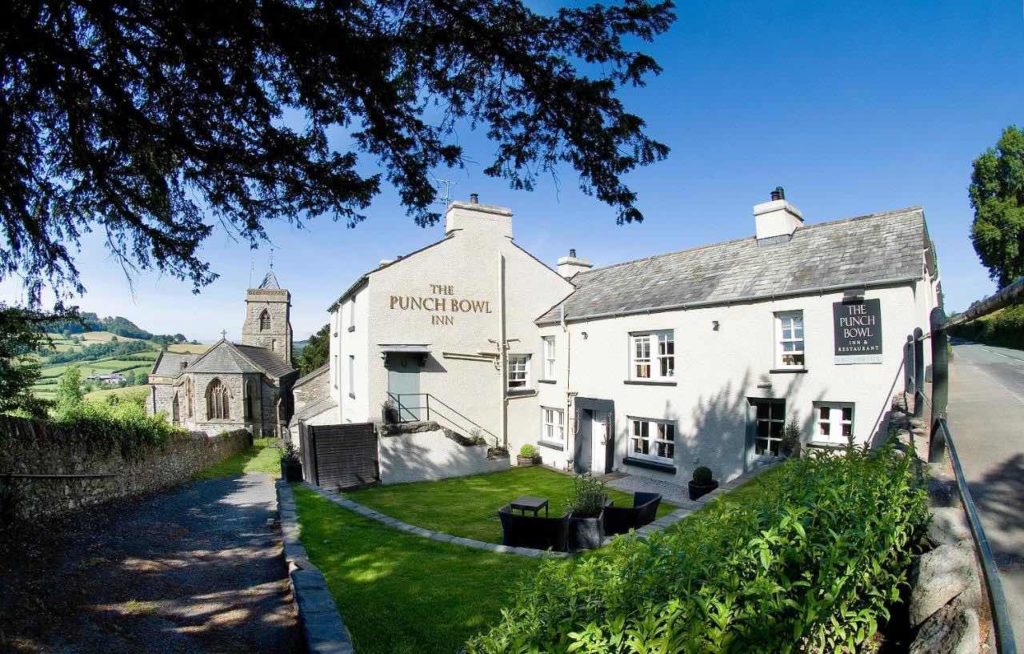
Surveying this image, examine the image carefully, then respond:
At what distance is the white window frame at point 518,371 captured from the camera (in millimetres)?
22859

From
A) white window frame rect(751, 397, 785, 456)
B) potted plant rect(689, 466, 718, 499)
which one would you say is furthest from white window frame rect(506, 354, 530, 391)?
white window frame rect(751, 397, 785, 456)

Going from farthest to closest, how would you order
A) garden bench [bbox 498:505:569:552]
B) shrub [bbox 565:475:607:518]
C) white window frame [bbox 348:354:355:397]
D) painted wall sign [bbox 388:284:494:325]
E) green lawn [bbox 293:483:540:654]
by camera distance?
1. white window frame [bbox 348:354:355:397]
2. painted wall sign [bbox 388:284:494:325]
3. shrub [bbox 565:475:607:518]
4. garden bench [bbox 498:505:569:552]
5. green lawn [bbox 293:483:540:654]

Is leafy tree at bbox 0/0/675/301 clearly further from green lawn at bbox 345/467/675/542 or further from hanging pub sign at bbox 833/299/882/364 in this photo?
hanging pub sign at bbox 833/299/882/364

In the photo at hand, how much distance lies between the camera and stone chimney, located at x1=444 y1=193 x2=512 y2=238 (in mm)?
21562

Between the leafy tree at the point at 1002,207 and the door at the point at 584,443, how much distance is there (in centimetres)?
3844

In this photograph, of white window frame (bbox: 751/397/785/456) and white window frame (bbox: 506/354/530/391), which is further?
white window frame (bbox: 506/354/530/391)

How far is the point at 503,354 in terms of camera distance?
22.4 meters

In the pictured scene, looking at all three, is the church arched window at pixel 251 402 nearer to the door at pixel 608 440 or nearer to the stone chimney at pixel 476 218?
the stone chimney at pixel 476 218

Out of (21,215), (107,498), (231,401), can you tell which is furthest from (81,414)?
(231,401)

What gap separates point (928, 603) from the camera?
2.97 m

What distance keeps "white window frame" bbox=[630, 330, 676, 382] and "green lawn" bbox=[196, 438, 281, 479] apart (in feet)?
50.7

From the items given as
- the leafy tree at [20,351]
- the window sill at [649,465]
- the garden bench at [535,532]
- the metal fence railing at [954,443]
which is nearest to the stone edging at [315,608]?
the garden bench at [535,532]

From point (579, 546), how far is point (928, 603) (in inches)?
253

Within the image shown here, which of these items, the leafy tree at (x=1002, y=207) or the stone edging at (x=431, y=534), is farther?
the leafy tree at (x=1002, y=207)
